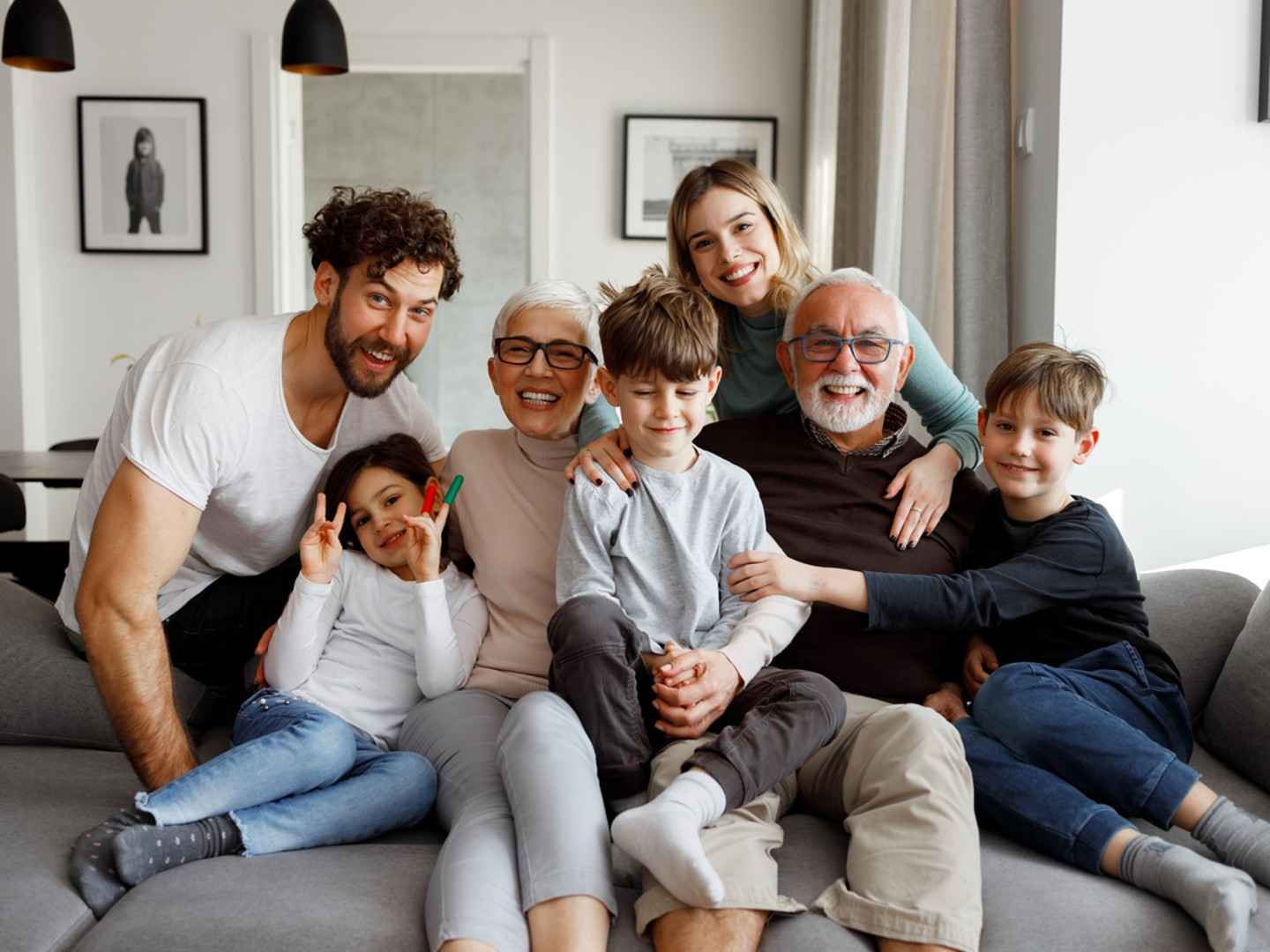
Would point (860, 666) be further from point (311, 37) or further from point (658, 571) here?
point (311, 37)

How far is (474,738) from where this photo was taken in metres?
1.67

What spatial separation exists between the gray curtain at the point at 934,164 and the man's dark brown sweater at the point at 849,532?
691 mm

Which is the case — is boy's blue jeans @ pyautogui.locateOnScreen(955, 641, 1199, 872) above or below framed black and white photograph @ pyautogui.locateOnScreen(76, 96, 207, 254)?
below

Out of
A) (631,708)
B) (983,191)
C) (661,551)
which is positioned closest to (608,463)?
(661,551)

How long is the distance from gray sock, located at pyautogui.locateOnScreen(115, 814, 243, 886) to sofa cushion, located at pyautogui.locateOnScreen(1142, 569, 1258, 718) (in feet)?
4.84

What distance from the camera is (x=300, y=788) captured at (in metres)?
1.57

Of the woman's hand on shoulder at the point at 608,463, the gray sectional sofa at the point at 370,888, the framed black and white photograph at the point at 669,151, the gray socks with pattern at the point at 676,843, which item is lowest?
the gray sectional sofa at the point at 370,888

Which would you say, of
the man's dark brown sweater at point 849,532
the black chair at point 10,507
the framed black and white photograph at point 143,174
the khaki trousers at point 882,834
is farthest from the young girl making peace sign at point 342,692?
the framed black and white photograph at point 143,174

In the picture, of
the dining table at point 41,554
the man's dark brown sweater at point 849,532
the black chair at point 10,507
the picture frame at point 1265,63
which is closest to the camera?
the man's dark brown sweater at point 849,532

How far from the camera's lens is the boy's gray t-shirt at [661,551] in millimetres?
1743

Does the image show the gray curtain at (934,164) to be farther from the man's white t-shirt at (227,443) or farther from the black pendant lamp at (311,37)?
the black pendant lamp at (311,37)


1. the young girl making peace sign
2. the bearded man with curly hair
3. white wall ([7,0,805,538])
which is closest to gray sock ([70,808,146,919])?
the young girl making peace sign

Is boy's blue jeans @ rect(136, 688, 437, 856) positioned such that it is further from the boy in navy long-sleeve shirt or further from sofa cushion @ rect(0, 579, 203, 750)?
the boy in navy long-sleeve shirt

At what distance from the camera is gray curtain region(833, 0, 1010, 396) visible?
2.59m
